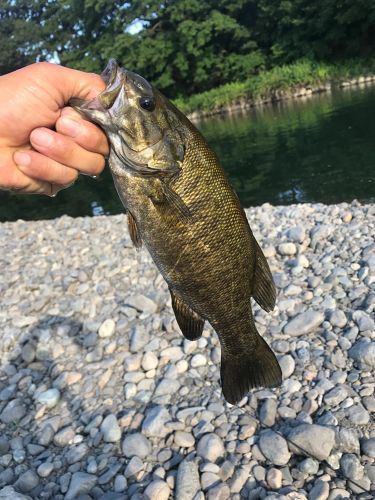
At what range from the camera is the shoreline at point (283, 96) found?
30.6 m

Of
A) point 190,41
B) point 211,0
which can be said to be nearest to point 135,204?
point 190,41

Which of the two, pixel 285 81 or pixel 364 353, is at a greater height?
pixel 364 353

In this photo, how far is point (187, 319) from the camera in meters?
2.62

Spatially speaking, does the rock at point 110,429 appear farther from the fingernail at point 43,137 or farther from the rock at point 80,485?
the fingernail at point 43,137

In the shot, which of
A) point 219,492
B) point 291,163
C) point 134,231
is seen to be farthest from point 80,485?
point 291,163

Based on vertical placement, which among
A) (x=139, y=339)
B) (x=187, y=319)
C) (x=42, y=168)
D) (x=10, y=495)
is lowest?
(x=139, y=339)

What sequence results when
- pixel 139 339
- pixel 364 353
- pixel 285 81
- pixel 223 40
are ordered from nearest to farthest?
pixel 364 353 → pixel 139 339 → pixel 285 81 → pixel 223 40

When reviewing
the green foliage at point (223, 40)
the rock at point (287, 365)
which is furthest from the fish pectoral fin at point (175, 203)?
the green foliage at point (223, 40)

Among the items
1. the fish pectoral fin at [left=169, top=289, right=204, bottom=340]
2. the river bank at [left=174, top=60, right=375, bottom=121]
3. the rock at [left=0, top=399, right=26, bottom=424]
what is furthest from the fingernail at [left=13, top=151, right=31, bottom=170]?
the river bank at [left=174, top=60, right=375, bottom=121]

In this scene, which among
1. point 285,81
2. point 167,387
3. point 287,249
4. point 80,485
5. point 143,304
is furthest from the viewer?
point 285,81

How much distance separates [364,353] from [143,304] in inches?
111

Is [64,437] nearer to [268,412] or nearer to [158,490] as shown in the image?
[158,490]

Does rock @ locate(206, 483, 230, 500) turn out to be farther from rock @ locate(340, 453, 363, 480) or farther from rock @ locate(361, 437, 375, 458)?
rock @ locate(361, 437, 375, 458)

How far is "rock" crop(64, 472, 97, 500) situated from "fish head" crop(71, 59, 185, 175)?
2.56 meters
